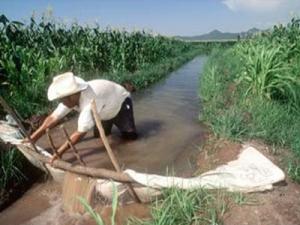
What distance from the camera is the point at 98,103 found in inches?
194

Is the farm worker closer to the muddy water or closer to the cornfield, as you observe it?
the muddy water

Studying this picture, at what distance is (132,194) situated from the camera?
3648 millimetres

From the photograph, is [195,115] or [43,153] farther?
[195,115]

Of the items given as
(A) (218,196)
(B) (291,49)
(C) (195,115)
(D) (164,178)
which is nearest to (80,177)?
(D) (164,178)

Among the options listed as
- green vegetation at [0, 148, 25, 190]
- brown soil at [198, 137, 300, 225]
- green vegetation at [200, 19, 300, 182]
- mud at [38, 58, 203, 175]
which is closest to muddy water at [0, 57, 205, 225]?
mud at [38, 58, 203, 175]

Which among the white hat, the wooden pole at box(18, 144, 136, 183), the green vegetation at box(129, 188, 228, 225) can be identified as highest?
the white hat

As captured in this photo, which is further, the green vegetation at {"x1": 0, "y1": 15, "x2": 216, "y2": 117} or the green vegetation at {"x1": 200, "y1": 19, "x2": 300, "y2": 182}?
the green vegetation at {"x1": 0, "y1": 15, "x2": 216, "y2": 117}

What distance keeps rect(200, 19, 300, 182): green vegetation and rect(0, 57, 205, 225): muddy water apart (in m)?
0.48

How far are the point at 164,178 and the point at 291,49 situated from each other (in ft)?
21.5

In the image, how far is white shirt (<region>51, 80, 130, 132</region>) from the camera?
13.8ft

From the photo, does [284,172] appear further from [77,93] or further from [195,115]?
[195,115]

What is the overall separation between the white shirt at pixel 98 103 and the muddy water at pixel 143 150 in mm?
568

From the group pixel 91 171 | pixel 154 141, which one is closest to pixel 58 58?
pixel 154 141

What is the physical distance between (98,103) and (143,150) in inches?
41.4
